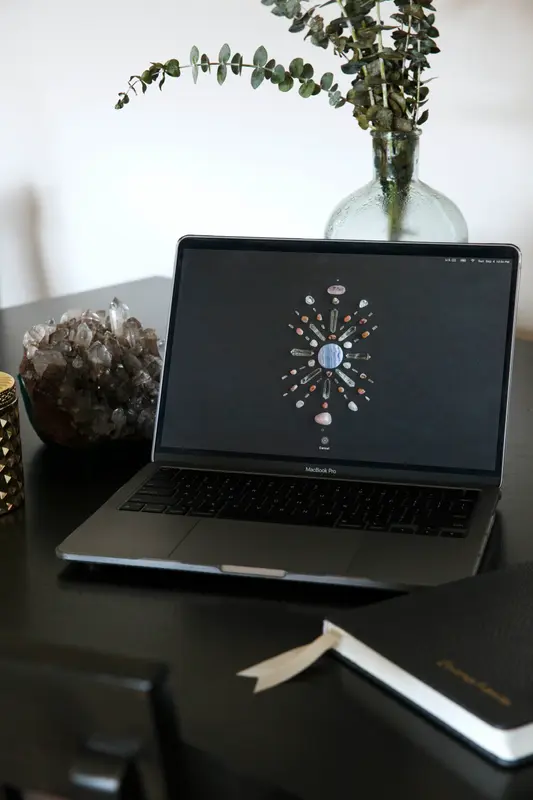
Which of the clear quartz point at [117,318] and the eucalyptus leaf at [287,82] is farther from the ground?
the eucalyptus leaf at [287,82]

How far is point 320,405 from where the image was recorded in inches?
38.6

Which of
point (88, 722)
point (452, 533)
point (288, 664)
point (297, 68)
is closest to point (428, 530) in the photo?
point (452, 533)

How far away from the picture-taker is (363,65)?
1156 millimetres

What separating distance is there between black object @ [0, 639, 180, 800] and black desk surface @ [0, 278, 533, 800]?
7cm

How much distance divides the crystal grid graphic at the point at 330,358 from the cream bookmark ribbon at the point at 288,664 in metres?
0.31

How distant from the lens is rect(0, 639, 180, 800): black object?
0.52 m

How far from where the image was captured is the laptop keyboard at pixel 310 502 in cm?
87

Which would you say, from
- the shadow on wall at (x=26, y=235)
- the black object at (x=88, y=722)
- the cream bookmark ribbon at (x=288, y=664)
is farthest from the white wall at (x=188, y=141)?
the black object at (x=88, y=722)

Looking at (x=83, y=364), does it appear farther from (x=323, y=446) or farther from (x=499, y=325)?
(x=499, y=325)

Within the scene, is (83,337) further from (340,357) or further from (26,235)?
(26,235)

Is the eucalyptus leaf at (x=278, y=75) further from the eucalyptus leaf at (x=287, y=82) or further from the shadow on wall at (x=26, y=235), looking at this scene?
the shadow on wall at (x=26, y=235)

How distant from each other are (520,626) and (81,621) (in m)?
0.34

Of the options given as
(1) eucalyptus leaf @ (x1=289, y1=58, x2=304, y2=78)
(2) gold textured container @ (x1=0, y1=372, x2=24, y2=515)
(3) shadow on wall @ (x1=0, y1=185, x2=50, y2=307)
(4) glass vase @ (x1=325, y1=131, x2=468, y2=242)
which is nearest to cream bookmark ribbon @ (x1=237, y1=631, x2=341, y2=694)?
(2) gold textured container @ (x1=0, y1=372, x2=24, y2=515)

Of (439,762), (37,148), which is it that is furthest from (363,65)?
(37,148)
